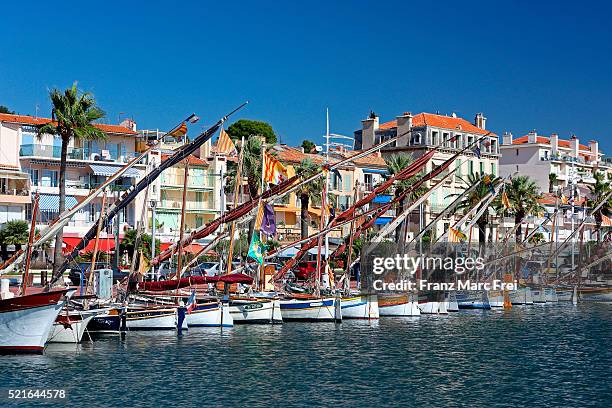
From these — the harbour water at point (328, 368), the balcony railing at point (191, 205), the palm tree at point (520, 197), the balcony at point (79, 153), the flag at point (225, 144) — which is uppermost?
the balcony at point (79, 153)

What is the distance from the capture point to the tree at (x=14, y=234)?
90.1 metres

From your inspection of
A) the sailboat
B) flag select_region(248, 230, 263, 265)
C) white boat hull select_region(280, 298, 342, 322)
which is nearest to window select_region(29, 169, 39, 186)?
white boat hull select_region(280, 298, 342, 322)

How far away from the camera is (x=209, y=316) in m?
66.1

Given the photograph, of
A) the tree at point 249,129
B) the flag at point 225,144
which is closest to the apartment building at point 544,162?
the tree at point 249,129

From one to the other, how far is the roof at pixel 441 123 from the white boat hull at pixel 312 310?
7320 cm

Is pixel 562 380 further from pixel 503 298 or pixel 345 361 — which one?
pixel 503 298

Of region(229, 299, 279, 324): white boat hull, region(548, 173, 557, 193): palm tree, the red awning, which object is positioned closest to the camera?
region(229, 299, 279, 324): white boat hull

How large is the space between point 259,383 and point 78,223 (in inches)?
2406

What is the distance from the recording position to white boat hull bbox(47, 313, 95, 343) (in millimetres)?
55781

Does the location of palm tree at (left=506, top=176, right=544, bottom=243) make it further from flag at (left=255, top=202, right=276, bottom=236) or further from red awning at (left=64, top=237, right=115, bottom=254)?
flag at (left=255, top=202, right=276, bottom=236)

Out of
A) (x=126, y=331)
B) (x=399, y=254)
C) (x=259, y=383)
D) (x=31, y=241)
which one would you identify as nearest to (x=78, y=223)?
(x=399, y=254)

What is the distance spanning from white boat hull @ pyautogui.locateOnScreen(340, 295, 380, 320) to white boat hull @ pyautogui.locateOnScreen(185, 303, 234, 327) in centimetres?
1105

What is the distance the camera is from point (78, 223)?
104500mm

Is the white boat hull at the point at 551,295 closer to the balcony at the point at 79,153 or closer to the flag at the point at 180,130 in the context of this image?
the balcony at the point at 79,153
